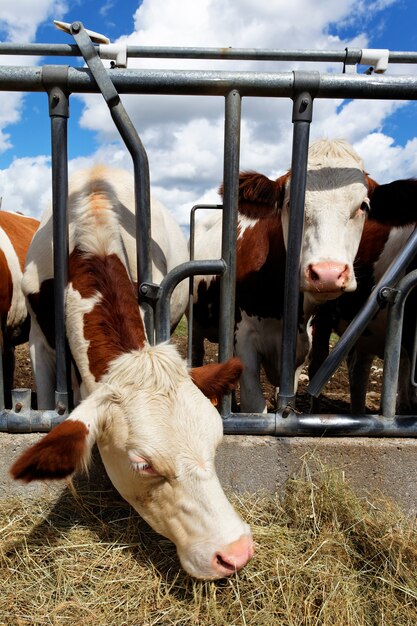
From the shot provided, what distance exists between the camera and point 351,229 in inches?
116

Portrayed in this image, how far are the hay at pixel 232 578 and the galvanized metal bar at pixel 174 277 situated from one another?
3.00ft

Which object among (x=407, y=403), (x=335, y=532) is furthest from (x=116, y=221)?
(x=407, y=403)

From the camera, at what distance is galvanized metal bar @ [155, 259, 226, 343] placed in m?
2.45

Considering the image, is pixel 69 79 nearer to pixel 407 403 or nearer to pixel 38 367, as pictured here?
pixel 38 367

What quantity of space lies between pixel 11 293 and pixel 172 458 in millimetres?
2948

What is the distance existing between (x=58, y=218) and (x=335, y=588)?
2.00 meters

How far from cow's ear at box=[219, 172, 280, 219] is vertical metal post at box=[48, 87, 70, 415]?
3.81ft

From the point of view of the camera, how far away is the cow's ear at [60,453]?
1.72 metres

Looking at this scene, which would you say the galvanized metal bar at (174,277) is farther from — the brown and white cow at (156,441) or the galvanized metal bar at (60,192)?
the galvanized metal bar at (60,192)

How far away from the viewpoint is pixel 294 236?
8.22 feet

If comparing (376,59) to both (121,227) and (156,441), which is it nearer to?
(121,227)

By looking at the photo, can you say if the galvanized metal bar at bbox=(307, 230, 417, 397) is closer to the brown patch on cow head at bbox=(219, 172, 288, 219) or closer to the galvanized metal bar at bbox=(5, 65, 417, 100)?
the galvanized metal bar at bbox=(5, 65, 417, 100)


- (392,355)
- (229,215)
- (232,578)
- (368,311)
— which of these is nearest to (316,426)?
(392,355)

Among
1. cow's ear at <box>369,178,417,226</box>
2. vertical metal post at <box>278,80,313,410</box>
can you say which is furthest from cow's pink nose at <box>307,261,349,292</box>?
cow's ear at <box>369,178,417,226</box>
